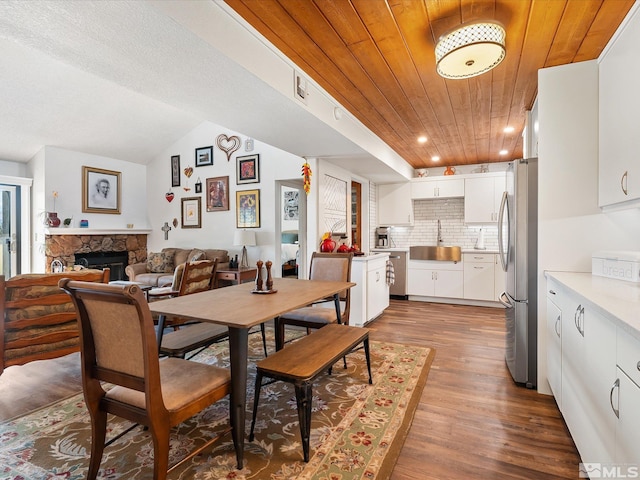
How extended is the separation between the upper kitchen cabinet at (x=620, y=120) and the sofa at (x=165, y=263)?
5157mm

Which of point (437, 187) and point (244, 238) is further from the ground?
point (437, 187)

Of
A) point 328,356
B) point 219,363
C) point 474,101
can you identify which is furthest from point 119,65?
point 474,101

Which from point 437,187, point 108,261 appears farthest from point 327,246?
point 108,261

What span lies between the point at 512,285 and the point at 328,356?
5.65 feet

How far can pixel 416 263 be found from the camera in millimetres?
5750

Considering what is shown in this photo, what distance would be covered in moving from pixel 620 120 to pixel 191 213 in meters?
6.31

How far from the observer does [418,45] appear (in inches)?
83.5

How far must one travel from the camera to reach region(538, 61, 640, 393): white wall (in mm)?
2312

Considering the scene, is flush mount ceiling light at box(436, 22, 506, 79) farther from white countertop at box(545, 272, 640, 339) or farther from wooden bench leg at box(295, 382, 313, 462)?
wooden bench leg at box(295, 382, 313, 462)

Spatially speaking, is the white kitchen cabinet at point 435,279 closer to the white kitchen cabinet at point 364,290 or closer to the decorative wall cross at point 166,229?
the white kitchen cabinet at point 364,290

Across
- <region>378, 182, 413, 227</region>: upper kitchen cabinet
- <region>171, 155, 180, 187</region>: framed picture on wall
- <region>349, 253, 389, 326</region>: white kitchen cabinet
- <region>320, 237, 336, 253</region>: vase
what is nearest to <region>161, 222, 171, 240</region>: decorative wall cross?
<region>171, 155, 180, 187</region>: framed picture on wall

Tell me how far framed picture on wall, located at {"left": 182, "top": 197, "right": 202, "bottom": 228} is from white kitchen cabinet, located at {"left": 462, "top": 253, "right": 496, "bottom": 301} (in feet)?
16.1

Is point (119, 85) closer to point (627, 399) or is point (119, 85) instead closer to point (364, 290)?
point (364, 290)

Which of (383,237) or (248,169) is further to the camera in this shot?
(383,237)
